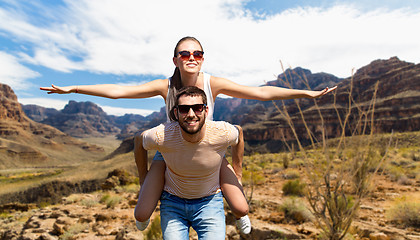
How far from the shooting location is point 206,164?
2055mm

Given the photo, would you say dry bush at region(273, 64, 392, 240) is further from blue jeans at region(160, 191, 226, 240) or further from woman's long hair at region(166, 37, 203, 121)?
woman's long hair at region(166, 37, 203, 121)

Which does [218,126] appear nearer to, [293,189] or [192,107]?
[192,107]

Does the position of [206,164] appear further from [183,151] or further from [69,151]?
[69,151]

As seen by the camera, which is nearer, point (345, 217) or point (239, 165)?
point (239, 165)

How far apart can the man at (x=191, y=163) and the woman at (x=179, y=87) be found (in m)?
0.14

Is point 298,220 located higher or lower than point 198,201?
lower

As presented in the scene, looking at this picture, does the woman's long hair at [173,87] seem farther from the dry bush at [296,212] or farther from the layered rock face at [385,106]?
the layered rock face at [385,106]

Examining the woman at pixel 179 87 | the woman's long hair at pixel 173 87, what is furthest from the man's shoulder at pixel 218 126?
the woman's long hair at pixel 173 87

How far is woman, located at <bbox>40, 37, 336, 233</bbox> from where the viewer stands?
7.21 ft

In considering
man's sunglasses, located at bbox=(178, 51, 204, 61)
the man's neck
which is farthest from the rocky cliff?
the man's neck

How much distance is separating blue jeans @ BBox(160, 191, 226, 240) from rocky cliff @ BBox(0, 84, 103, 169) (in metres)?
103

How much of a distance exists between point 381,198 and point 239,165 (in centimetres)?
888

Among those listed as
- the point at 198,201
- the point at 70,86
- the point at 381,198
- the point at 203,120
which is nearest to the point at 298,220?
the point at 381,198

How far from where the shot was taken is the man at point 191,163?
1.98 m
